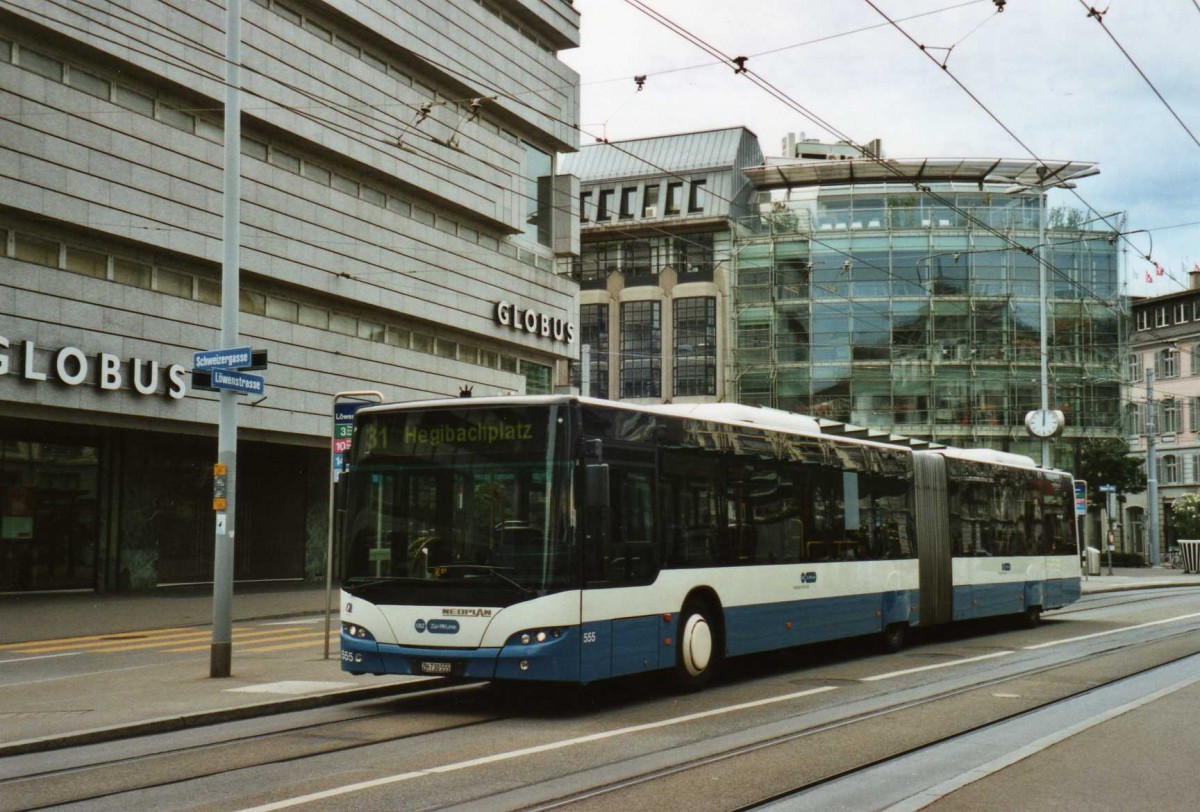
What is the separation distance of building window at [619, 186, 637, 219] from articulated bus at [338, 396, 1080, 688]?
55864mm

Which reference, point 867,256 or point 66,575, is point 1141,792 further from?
Answer: point 867,256

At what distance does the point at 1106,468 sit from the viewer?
2148 inches

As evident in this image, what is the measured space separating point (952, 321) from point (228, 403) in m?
48.6

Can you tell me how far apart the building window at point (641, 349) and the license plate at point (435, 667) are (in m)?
57.7

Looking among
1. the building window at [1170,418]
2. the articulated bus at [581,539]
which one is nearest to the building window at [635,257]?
the building window at [1170,418]

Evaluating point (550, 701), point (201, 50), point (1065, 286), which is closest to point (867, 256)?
point (1065, 286)

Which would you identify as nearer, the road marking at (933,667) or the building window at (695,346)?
the road marking at (933,667)

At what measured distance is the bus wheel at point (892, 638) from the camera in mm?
17484

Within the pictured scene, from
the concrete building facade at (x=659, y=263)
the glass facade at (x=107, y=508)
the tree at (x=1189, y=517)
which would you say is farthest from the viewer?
the concrete building facade at (x=659, y=263)

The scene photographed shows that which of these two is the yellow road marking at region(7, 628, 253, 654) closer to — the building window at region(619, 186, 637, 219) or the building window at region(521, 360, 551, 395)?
the building window at region(521, 360, 551, 395)

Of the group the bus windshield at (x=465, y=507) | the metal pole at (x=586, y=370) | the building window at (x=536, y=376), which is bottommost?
the bus windshield at (x=465, y=507)

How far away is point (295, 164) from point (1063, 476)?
2048 centimetres

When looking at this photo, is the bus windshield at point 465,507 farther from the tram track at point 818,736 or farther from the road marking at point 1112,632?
the road marking at point 1112,632

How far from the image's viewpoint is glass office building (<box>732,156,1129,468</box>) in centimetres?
5766
